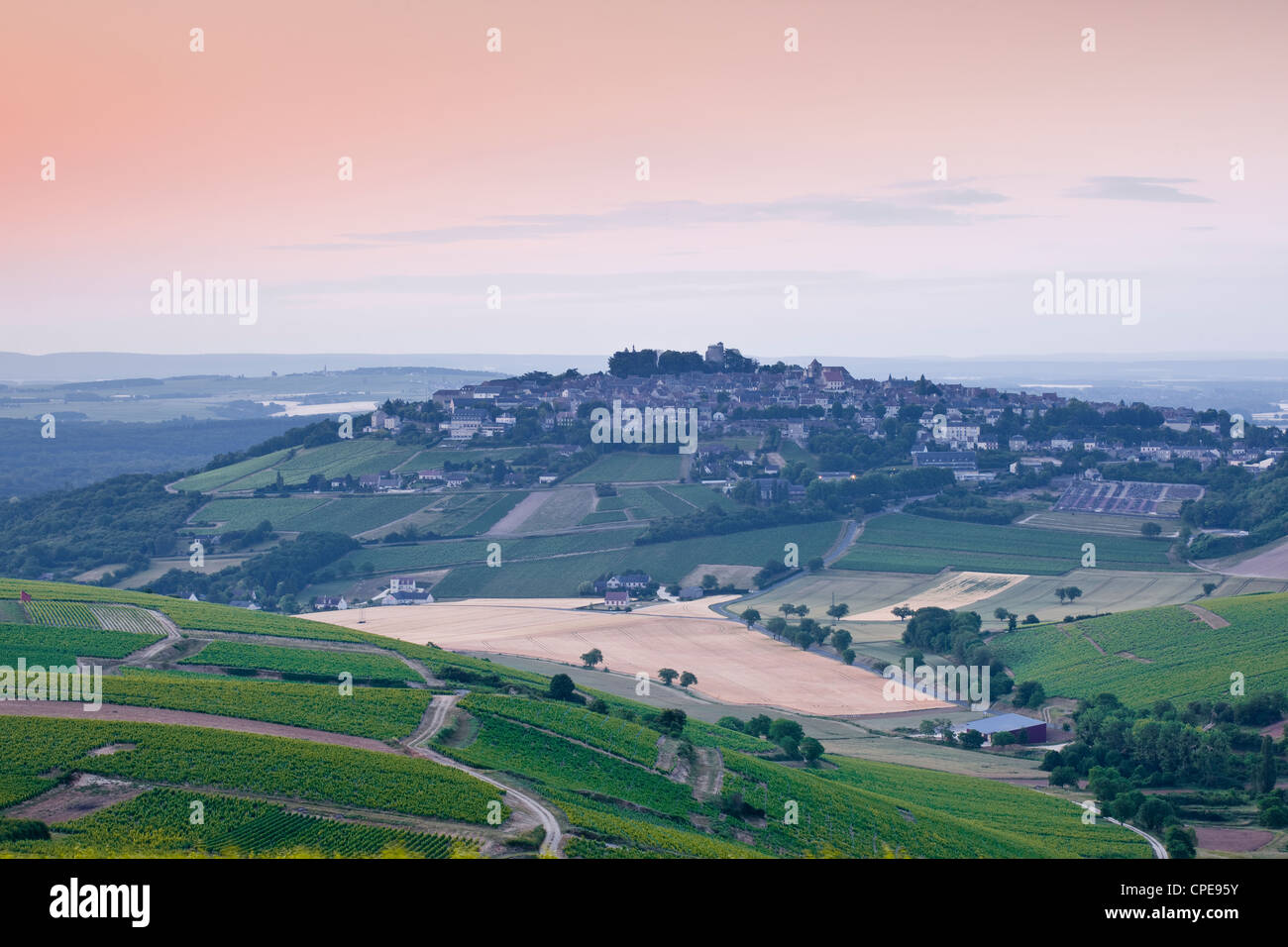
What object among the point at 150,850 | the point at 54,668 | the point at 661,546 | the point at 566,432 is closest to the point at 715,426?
the point at 566,432

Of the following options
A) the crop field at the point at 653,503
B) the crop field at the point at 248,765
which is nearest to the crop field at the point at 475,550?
the crop field at the point at 653,503

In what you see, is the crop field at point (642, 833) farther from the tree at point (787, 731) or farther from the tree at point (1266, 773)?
the tree at point (1266, 773)

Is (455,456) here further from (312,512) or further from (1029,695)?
(1029,695)

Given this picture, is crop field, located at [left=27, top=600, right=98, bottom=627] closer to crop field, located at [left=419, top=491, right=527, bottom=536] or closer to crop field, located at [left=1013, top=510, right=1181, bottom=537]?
crop field, located at [left=419, top=491, right=527, bottom=536]

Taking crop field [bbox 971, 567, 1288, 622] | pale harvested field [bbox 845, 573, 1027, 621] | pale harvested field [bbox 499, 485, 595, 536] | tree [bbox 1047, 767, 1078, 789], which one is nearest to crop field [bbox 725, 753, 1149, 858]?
tree [bbox 1047, 767, 1078, 789]

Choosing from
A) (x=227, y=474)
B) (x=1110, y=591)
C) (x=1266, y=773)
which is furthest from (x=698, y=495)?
(x=1266, y=773)
